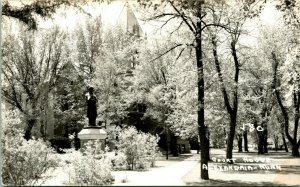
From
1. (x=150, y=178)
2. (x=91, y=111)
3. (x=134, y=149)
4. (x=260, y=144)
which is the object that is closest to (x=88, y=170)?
(x=150, y=178)

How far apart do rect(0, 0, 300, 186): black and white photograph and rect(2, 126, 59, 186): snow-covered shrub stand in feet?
0.12

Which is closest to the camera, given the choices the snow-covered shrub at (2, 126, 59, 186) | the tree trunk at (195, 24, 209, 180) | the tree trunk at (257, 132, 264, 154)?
the snow-covered shrub at (2, 126, 59, 186)

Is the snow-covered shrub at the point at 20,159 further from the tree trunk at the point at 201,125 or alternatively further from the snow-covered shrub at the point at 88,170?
the tree trunk at the point at 201,125

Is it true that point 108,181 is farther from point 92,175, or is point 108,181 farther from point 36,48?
point 36,48

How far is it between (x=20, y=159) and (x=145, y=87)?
893 inches

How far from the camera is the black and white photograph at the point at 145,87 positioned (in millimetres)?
13484

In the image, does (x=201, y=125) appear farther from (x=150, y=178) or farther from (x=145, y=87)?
(x=145, y=87)

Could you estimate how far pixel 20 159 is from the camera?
12.6m

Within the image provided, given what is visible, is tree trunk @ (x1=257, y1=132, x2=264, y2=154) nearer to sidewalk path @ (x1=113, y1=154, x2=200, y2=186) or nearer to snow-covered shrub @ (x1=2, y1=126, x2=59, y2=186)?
sidewalk path @ (x1=113, y1=154, x2=200, y2=186)

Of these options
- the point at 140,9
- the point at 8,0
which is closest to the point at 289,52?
the point at 140,9

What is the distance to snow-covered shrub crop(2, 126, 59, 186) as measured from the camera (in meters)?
12.1

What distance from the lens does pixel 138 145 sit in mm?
20906

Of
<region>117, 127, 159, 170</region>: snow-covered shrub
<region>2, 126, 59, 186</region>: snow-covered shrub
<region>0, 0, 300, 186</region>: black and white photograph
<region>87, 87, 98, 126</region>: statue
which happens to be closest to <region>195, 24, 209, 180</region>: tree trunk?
<region>0, 0, 300, 186</region>: black and white photograph

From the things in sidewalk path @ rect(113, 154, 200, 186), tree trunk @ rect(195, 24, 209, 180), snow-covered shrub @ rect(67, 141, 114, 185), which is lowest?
sidewalk path @ rect(113, 154, 200, 186)
